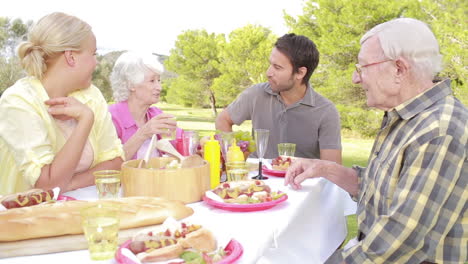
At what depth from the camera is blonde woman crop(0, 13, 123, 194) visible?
1.82 metres

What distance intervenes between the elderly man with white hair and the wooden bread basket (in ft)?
2.08

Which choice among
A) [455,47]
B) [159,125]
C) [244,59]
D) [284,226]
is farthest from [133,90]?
[244,59]

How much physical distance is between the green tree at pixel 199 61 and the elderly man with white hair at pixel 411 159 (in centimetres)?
2640

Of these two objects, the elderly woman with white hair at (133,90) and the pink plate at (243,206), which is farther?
the elderly woman with white hair at (133,90)

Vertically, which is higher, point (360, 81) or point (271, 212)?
point (360, 81)

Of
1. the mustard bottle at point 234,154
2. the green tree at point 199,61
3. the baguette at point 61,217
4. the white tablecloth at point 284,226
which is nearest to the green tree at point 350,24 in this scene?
the white tablecloth at point 284,226

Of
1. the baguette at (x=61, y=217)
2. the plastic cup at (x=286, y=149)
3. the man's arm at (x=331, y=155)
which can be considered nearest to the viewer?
the baguette at (x=61, y=217)

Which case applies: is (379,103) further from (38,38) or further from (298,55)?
(298,55)

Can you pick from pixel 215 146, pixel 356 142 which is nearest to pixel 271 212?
pixel 215 146

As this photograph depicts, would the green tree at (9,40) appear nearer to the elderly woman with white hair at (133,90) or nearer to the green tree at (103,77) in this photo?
the green tree at (103,77)

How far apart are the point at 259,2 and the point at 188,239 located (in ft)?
93.6

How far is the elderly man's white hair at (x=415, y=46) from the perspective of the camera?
5.43 ft

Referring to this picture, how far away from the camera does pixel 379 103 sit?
1786 mm

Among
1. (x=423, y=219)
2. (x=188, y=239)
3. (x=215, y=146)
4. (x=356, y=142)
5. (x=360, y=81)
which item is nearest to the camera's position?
(x=188, y=239)
